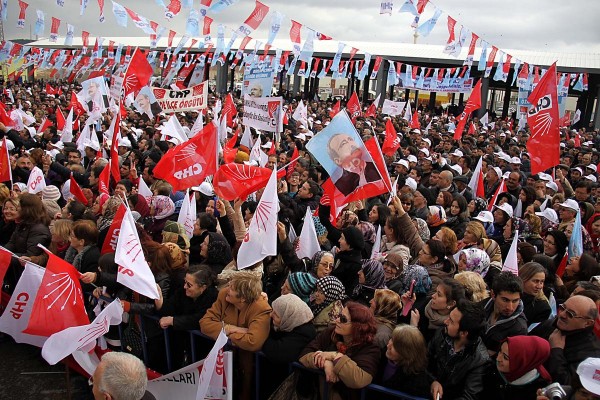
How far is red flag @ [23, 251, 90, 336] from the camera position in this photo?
3.89m

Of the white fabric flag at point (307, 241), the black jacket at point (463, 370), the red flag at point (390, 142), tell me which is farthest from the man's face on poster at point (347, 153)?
the red flag at point (390, 142)

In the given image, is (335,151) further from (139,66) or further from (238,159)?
(139,66)

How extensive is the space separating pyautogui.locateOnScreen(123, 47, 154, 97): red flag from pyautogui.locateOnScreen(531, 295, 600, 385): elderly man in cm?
990

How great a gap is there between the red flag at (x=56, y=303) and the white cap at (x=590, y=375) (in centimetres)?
341

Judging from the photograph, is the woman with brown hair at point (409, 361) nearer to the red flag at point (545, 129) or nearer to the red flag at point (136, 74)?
the red flag at point (545, 129)

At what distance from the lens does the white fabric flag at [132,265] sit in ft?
12.5

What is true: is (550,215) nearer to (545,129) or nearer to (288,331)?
(545,129)

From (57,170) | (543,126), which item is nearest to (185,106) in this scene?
(57,170)

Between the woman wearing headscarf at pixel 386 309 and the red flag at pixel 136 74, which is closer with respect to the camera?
the woman wearing headscarf at pixel 386 309

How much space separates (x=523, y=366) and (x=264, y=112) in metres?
8.11

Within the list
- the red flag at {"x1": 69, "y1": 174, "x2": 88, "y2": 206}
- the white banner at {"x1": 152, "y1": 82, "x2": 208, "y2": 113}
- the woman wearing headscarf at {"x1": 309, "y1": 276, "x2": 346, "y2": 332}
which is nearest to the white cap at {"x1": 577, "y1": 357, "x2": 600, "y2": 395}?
the woman wearing headscarf at {"x1": 309, "y1": 276, "x2": 346, "y2": 332}

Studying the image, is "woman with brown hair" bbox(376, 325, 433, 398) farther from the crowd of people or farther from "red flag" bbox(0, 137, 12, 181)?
"red flag" bbox(0, 137, 12, 181)

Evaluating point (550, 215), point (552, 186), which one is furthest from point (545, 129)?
point (550, 215)

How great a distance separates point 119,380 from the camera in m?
2.83
